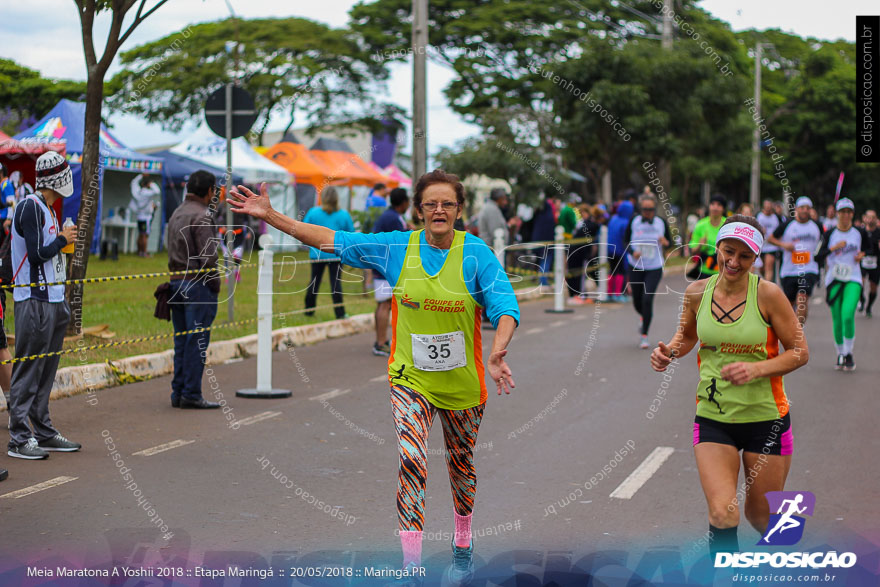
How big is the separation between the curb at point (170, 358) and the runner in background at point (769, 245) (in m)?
6.29

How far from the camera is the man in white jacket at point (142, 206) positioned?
24.4 m

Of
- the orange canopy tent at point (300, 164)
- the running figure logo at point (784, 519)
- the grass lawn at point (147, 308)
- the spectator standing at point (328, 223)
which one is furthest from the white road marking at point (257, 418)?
the orange canopy tent at point (300, 164)

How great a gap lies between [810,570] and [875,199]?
54.4 meters

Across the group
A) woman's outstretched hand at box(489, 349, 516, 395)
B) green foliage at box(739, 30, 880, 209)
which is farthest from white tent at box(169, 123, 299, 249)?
green foliage at box(739, 30, 880, 209)

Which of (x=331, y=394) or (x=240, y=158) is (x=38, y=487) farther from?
(x=240, y=158)

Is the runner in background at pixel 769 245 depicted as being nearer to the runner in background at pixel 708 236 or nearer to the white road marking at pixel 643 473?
the runner in background at pixel 708 236

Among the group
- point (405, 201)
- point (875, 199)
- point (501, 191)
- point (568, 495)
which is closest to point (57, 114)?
point (501, 191)

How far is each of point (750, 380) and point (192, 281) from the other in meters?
5.63

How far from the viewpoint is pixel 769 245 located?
16422 millimetres

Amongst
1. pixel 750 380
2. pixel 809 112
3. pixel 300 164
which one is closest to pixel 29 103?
pixel 300 164

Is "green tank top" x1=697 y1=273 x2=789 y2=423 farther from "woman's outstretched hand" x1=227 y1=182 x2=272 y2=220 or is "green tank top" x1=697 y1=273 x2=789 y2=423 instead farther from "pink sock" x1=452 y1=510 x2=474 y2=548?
"woman's outstretched hand" x1=227 y1=182 x2=272 y2=220

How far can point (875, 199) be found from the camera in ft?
179

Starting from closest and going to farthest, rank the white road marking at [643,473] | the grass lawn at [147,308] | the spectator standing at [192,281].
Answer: the white road marking at [643,473]
the spectator standing at [192,281]
the grass lawn at [147,308]

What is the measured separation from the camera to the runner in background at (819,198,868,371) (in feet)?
37.5
